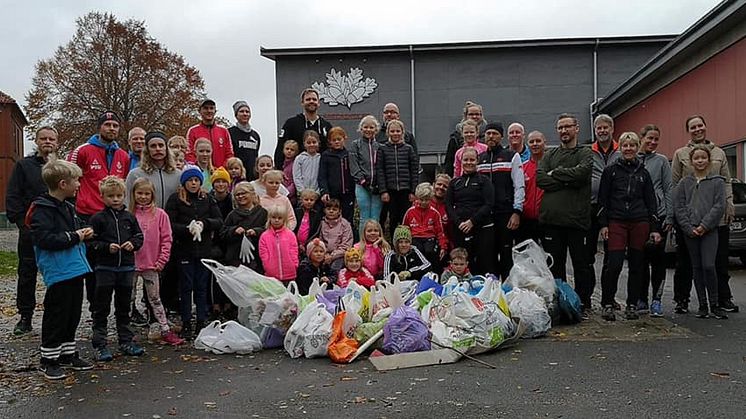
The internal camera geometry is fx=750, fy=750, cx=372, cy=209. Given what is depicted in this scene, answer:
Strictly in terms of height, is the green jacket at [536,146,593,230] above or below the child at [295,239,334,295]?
above

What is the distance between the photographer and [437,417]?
15.0 feet

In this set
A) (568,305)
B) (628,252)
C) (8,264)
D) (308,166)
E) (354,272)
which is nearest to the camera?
(568,305)

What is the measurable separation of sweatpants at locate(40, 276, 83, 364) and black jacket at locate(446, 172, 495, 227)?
401 cm

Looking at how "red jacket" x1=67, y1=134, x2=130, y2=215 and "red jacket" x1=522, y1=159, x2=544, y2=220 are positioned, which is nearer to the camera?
"red jacket" x1=67, y1=134, x2=130, y2=215

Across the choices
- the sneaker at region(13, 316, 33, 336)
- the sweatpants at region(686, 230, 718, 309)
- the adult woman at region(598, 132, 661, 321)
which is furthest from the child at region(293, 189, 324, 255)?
the sweatpants at region(686, 230, 718, 309)

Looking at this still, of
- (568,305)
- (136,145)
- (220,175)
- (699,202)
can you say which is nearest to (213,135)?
(220,175)

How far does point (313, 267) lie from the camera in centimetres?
835

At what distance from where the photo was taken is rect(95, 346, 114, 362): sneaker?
640cm

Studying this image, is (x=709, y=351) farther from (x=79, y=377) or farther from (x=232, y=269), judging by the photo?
(x=79, y=377)

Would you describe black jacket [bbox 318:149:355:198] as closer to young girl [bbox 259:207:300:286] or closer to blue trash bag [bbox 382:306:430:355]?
young girl [bbox 259:207:300:286]

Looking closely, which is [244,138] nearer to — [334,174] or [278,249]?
[334,174]

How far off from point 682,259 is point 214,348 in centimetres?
518

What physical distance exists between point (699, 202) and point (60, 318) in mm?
6337

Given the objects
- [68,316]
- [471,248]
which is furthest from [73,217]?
[471,248]
